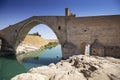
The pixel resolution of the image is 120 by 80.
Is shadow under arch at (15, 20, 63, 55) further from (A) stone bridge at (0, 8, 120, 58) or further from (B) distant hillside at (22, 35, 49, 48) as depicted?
(B) distant hillside at (22, 35, 49, 48)

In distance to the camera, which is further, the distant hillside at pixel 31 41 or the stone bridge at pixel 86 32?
the distant hillside at pixel 31 41

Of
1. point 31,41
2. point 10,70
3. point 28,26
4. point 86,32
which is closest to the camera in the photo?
point 10,70

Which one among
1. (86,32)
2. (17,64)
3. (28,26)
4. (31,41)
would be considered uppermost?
(28,26)

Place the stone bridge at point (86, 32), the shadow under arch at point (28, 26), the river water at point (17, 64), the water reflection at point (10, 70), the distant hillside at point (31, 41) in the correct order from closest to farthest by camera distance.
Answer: the water reflection at point (10, 70) < the river water at point (17, 64) < the stone bridge at point (86, 32) < the shadow under arch at point (28, 26) < the distant hillside at point (31, 41)

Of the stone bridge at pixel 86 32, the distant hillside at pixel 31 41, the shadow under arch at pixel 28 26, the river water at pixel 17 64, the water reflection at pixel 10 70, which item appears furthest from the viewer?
the distant hillside at pixel 31 41

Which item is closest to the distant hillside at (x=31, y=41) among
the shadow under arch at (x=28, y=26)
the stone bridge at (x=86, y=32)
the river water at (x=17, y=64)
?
the shadow under arch at (x=28, y=26)

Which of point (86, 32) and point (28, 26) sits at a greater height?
point (28, 26)

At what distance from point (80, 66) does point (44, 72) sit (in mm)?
2849

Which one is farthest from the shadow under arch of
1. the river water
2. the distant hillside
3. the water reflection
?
the distant hillside

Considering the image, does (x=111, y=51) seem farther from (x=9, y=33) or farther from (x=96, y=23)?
(x=9, y=33)

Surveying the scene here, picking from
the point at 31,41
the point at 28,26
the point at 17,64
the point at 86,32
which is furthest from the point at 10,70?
the point at 31,41

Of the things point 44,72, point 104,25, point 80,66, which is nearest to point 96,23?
point 104,25

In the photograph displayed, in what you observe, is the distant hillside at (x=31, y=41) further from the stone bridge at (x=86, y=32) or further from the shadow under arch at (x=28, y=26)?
the stone bridge at (x=86, y=32)

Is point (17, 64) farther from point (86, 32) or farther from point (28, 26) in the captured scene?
point (86, 32)
